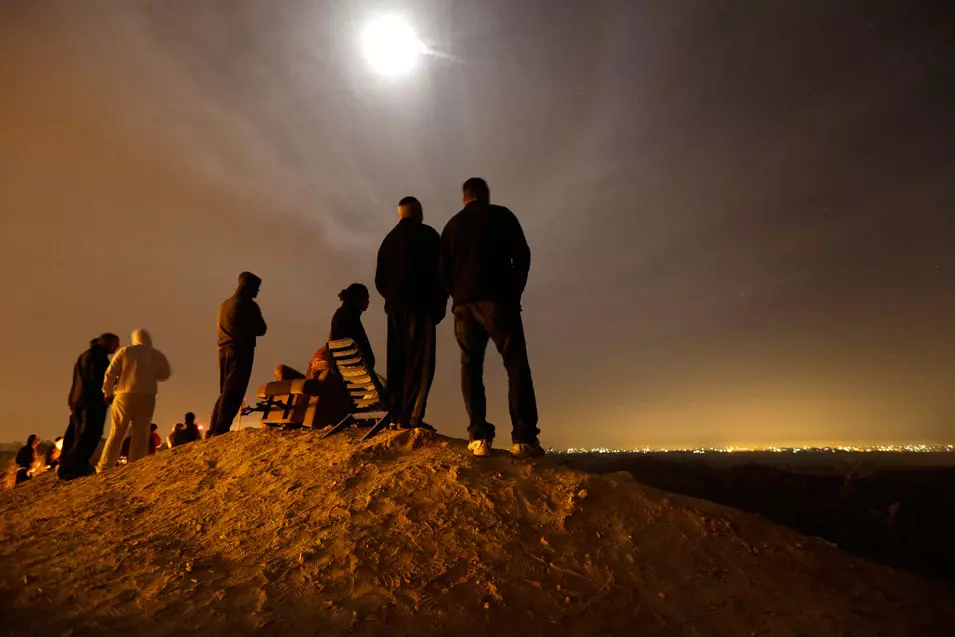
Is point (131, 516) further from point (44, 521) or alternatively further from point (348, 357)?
point (348, 357)

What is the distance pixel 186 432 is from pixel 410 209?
27.2ft

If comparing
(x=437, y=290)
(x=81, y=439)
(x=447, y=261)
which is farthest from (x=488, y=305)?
(x=81, y=439)

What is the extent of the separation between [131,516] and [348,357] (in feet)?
8.66

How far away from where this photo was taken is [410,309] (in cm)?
559

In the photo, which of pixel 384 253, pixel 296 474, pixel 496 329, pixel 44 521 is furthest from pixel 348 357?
pixel 44 521

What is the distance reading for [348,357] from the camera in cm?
615

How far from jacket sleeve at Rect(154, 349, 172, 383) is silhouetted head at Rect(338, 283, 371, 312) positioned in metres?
3.47

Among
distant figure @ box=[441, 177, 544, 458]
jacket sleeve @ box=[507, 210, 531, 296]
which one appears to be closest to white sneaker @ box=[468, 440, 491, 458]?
distant figure @ box=[441, 177, 544, 458]

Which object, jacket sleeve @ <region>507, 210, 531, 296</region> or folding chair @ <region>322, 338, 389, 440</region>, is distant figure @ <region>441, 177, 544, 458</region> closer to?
jacket sleeve @ <region>507, 210, 531, 296</region>

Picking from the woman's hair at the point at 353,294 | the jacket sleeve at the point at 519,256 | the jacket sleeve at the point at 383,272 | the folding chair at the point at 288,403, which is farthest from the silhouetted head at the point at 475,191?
the folding chair at the point at 288,403

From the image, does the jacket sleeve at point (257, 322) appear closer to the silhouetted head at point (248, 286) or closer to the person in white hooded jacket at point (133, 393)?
the silhouetted head at point (248, 286)

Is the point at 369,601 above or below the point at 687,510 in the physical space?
below

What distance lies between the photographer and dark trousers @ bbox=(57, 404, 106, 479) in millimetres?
6992

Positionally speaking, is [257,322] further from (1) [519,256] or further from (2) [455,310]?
(1) [519,256]
